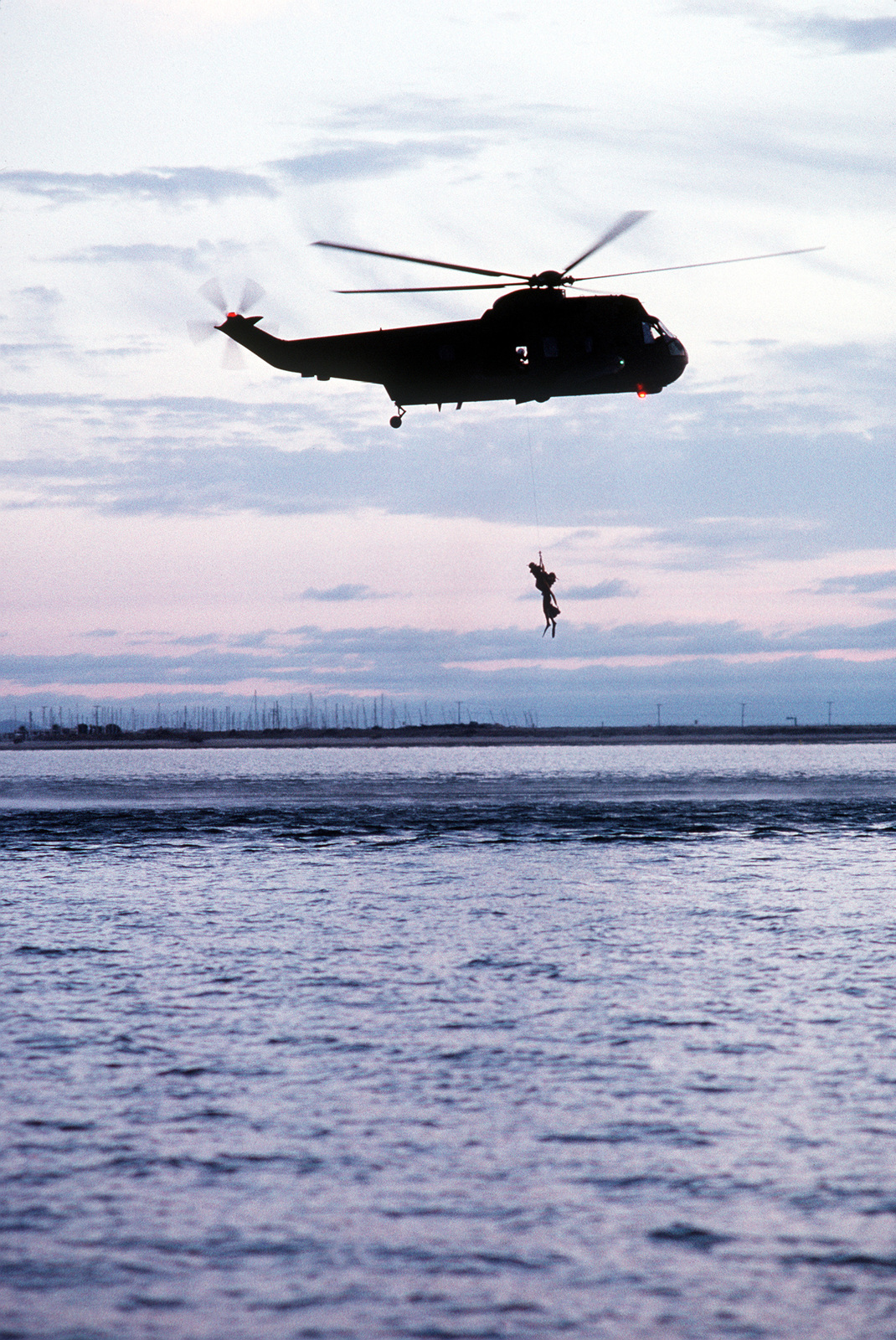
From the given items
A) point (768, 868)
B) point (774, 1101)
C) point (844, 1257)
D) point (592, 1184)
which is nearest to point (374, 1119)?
point (592, 1184)

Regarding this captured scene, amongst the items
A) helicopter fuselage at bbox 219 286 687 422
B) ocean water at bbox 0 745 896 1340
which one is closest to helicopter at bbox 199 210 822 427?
helicopter fuselage at bbox 219 286 687 422

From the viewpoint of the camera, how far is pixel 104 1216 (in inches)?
406

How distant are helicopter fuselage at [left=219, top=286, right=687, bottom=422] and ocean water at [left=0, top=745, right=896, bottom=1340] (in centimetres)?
1357

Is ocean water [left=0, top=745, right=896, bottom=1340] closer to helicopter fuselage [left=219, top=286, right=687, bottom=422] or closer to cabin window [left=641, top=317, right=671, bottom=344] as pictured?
helicopter fuselage [left=219, top=286, right=687, bottom=422]

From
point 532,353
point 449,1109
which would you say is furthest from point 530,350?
point 449,1109

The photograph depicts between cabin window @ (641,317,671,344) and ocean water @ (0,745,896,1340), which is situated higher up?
cabin window @ (641,317,671,344)

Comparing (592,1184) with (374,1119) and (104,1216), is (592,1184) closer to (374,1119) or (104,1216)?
(374,1119)

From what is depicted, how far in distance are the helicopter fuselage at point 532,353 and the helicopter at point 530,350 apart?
0.02m

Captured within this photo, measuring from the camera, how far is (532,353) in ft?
117

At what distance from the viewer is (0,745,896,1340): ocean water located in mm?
8891

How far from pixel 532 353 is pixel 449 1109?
2595 centimetres

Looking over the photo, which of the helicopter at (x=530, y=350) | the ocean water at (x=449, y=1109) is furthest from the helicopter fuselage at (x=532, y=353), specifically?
the ocean water at (x=449, y=1109)

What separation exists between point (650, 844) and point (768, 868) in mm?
7571

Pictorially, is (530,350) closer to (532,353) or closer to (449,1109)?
(532,353)
